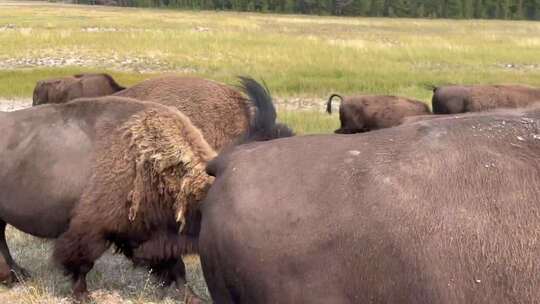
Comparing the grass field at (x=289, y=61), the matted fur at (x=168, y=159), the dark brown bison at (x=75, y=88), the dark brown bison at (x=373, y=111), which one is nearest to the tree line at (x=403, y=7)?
the grass field at (x=289, y=61)

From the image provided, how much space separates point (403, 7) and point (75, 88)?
89007mm

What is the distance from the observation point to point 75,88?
53.2 feet

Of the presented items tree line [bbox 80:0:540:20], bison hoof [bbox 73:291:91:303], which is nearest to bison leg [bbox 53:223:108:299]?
bison hoof [bbox 73:291:91:303]

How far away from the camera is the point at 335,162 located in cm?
271

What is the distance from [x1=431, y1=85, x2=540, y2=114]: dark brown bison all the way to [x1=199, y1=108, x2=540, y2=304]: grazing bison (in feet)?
38.9

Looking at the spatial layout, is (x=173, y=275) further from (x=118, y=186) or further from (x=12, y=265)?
(x=12, y=265)

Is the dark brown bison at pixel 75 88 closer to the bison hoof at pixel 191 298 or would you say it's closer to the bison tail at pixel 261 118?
the bison hoof at pixel 191 298

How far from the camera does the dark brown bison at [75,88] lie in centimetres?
1530

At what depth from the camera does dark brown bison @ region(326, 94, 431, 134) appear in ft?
47.2

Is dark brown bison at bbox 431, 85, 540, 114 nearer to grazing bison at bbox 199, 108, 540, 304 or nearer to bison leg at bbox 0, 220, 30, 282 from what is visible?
bison leg at bbox 0, 220, 30, 282

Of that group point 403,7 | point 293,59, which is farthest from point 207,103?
point 403,7

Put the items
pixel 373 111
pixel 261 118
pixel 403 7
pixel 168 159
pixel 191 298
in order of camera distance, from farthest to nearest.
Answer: pixel 403 7
pixel 373 111
pixel 191 298
pixel 168 159
pixel 261 118

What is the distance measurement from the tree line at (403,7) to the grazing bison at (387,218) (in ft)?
322

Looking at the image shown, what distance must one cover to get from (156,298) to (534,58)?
3195 cm
